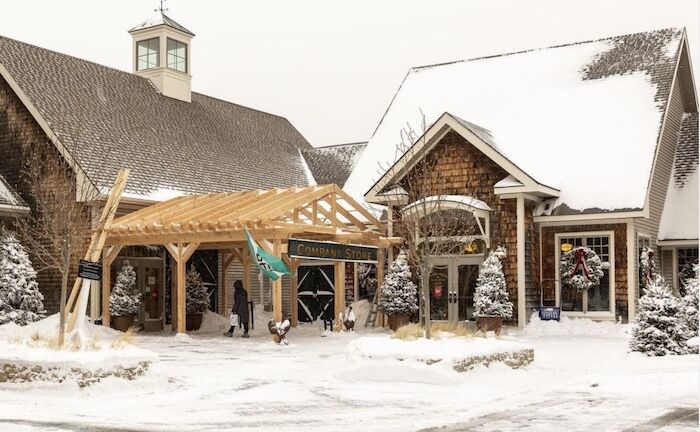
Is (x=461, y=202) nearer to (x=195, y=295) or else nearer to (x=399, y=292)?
(x=399, y=292)

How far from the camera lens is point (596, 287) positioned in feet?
75.2

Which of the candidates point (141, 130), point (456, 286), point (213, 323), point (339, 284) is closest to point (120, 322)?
point (213, 323)

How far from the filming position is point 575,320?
2280cm

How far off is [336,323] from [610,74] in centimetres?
1136

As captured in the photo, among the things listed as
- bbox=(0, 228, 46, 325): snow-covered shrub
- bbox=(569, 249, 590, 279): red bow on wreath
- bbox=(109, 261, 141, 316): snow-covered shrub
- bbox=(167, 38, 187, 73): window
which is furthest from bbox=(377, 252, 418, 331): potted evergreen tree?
bbox=(167, 38, 187, 73): window

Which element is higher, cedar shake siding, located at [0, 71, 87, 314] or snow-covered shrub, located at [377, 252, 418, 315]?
cedar shake siding, located at [0, 71, 87, 314]

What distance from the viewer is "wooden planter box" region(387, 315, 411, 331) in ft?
76.9

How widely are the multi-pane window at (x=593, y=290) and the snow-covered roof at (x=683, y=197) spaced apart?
120 inches

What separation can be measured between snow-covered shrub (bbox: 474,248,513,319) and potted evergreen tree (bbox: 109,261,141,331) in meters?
8.97

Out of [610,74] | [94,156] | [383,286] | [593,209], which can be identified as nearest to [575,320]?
[593,209]

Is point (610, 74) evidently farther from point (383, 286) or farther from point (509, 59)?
point (383, 286)

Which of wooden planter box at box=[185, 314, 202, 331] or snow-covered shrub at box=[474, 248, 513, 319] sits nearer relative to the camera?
snow-covered shrub at box=[474, 248, 513, 319]

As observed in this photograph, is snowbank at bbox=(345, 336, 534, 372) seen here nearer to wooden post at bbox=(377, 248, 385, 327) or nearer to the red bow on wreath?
the red bow on wreath

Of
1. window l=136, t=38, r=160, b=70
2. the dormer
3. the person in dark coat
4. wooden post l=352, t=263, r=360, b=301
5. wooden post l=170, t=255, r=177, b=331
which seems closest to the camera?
the person in dark coat
